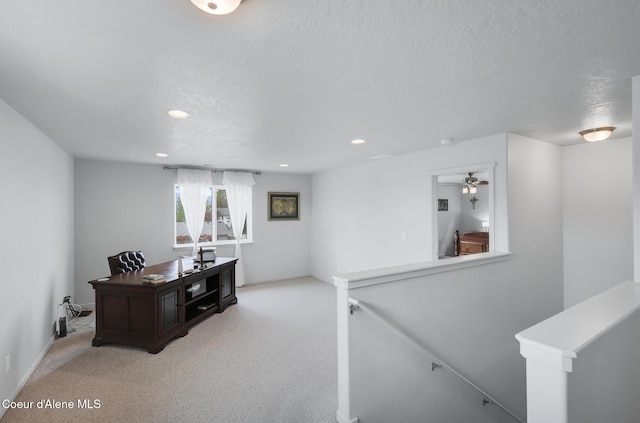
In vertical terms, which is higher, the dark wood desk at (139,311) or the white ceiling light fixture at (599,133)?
the white ceiling light fixture at (599,133)

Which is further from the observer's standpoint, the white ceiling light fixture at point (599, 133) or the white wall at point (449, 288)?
the white ceiling light fixture at point (599, 133)

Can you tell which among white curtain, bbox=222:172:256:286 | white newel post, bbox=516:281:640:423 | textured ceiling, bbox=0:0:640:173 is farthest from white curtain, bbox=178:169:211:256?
white newel post, bbox=516:281:640:423

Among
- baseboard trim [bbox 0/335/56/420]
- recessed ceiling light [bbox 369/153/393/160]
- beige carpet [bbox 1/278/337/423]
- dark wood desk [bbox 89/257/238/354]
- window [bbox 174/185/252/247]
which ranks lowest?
beige carpet [bbox 1/278/337/423]

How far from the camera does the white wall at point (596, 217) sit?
356 cm

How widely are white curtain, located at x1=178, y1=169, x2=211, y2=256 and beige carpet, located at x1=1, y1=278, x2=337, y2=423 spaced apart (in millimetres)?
2099

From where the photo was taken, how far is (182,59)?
1657 mm

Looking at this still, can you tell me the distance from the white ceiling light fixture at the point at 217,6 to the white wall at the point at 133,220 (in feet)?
15.9

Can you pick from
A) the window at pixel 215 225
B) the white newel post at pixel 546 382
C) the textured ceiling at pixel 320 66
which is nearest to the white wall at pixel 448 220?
the window at pixel 215 225

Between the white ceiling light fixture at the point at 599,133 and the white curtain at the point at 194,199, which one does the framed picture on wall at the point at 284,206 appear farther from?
the white ceiling light fixture at the point at 599,133

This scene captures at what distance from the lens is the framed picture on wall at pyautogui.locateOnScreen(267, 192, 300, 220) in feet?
21.5

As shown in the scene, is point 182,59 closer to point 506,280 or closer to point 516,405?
point 506,280

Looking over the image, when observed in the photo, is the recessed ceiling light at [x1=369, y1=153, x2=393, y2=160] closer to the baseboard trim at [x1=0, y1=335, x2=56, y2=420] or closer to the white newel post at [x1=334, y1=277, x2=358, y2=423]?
the white newel post at [x1=334, y1=277, x2=358, y2=423]

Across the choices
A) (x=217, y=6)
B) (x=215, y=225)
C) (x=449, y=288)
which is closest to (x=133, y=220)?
(x=215, y=225)

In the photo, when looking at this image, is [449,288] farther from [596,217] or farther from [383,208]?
[596,217]
